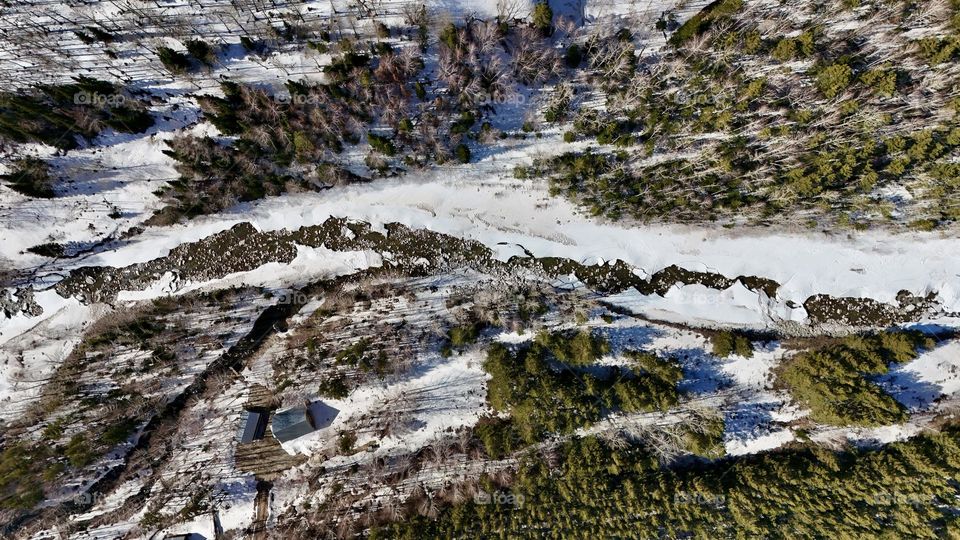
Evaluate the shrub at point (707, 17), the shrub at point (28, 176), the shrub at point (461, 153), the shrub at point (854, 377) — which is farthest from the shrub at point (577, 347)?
the shrub at point (28, 176)

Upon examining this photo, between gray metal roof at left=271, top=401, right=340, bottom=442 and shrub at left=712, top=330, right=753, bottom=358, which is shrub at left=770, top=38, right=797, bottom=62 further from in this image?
gray metal roof at left=271, top=401, right=340, bottom=442

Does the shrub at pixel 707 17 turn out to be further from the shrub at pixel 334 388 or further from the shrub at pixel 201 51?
the shrub at pixel 334 388

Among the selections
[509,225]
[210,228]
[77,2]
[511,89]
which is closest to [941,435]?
[509,225]

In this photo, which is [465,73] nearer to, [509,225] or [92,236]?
[509,225]

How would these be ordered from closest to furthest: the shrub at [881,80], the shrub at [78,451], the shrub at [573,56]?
1. the shrub at [881,80]
2. the shrub at [573,56]
3. the shrub at [78,451]

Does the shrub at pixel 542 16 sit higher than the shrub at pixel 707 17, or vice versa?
the shrub at pixel 542 16

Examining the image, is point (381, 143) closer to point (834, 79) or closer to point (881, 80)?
point (834, 79)

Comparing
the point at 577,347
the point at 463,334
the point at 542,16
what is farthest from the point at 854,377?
the point at 542,16

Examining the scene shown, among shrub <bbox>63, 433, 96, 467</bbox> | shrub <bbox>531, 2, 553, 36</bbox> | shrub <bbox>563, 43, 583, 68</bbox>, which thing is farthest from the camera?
shrub <bbox>63, 433, 96, 467</bbox>

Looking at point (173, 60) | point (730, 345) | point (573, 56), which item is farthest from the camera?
point (730, 345)

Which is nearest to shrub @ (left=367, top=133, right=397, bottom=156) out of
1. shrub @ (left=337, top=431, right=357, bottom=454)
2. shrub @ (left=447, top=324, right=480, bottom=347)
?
shrub @ (left=447, top=324, right=480, bottom=347)

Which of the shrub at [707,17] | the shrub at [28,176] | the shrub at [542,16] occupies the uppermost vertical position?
the shrub at [542,16]

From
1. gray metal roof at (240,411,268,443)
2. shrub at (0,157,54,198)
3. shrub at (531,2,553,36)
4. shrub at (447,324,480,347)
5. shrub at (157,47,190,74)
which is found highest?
shrub at (157,47,190,74)
